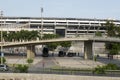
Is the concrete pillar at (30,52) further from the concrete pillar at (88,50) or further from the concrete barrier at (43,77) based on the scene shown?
the concrete barrier at (43,77)

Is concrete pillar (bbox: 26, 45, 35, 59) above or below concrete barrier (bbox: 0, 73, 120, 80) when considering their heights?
below

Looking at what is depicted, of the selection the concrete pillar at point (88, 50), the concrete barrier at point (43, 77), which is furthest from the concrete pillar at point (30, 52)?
the concrete barrier at point (43, 77)

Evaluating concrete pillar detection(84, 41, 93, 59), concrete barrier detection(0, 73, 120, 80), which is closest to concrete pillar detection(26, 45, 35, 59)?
concrete pillar detection(84, 41, 93, 59)

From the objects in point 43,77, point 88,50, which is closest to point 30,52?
point 88,50

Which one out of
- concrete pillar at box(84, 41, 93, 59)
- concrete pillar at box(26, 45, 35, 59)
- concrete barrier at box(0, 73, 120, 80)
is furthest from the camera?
concrete pillar at box(84, 41, 93, 59)

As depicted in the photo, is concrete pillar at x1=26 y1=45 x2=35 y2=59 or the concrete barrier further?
concrete pillar at x1=26 y1=45 x2=35 y2=59

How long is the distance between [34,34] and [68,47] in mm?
15600

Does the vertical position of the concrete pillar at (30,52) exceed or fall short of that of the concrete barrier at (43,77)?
it falls short

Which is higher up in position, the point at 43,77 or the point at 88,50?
the point at 43,77

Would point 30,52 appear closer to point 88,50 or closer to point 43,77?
point 88,50

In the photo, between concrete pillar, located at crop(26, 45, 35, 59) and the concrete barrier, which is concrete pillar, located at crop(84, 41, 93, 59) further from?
the concrete barrier

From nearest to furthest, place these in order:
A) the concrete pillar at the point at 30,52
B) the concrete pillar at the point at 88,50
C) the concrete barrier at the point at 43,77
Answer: the concrete barrier at the point at 43,77
the concrete pillar at the point at 30,52
the concrete pillar at the point at 88,50

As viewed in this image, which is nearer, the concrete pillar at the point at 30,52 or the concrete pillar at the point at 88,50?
the concrete pillar at the point at 30,52

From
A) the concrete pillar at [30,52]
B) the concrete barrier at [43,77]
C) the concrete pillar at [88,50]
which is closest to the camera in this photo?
the concrete barrier at [43,77]
